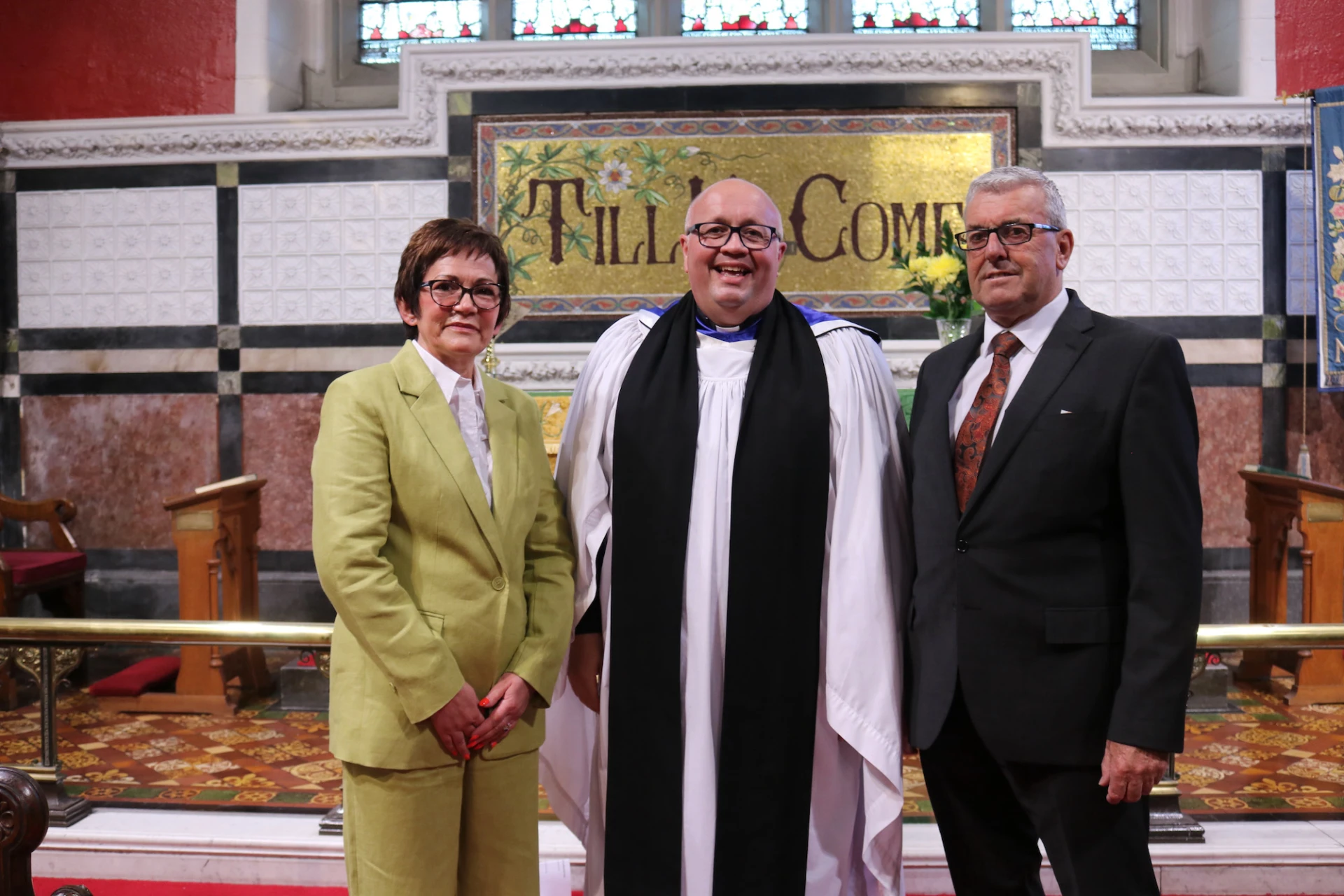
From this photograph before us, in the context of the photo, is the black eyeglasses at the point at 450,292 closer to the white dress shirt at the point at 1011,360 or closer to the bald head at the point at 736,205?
the bald head at the point at 736,205

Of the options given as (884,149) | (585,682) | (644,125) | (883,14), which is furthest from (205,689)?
(883,14)

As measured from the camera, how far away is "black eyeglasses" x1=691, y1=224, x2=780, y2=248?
2252 millimetres

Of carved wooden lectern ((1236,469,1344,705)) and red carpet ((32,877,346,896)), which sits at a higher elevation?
carved wooden lectern ((1236,469,1344,705))

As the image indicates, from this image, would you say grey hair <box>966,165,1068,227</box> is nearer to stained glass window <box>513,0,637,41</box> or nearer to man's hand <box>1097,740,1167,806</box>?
man's hand <box>1097,740,1167,806</box>

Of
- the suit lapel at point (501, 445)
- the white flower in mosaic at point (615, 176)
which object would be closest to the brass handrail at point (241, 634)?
the suit lapel at point (501, 445)

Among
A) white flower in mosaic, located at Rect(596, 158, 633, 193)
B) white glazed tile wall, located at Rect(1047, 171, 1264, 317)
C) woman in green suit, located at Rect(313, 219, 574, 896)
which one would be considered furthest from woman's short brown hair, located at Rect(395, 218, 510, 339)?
white glazed tile wall, located at Rect(1047, 171, 1264, 317)

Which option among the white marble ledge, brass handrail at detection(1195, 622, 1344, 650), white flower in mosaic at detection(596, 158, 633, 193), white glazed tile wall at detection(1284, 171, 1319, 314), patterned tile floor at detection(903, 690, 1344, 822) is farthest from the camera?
white flower in mosaic at detection(596, 158, 633, 193)

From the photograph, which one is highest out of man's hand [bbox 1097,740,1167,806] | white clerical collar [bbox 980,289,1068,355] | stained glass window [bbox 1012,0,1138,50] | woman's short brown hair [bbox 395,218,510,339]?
stained glass window [bbox 1012,0,1138,50]

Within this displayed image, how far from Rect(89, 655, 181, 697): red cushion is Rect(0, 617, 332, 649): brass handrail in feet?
6.65

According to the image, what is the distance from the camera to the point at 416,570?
78.7 inches

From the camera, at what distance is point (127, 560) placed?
6430mm

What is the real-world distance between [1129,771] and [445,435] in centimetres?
142

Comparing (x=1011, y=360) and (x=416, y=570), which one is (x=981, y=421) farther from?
(x=416, y=570)

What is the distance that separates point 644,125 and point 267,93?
8.05 feet
